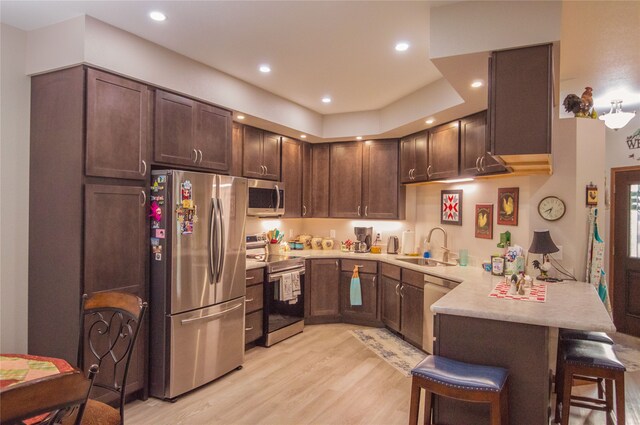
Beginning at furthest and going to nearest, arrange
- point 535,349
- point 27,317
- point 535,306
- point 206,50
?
point 206,50
point 27,317
point 535,306
point 535,349

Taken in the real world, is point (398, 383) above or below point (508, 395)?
below

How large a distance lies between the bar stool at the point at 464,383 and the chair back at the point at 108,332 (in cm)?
145

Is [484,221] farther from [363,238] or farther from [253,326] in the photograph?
[253,326]

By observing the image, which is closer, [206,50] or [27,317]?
[27,317]

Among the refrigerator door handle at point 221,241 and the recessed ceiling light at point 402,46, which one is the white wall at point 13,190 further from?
the recessed ceiling light at point 402,46

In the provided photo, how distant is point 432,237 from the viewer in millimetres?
4781

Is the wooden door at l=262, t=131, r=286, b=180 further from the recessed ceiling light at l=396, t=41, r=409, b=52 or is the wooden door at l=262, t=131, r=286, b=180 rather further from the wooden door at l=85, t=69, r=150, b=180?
the recessed ceiling light at l=396, t=41, r=409, b=52

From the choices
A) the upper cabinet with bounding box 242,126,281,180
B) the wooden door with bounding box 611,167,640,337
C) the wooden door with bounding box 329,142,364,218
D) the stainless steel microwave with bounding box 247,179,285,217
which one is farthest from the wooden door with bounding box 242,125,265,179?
the wooden door with bounding box 611,167,640,337

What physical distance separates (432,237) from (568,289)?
201 centimetres

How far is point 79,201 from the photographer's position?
259cm

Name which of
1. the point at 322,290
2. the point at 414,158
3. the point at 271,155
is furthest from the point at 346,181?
the point at 322,290

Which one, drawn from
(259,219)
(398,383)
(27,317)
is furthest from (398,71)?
(27,317)

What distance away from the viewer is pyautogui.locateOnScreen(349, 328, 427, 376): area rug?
12.0 ft

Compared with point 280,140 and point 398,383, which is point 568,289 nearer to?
point 398,383
